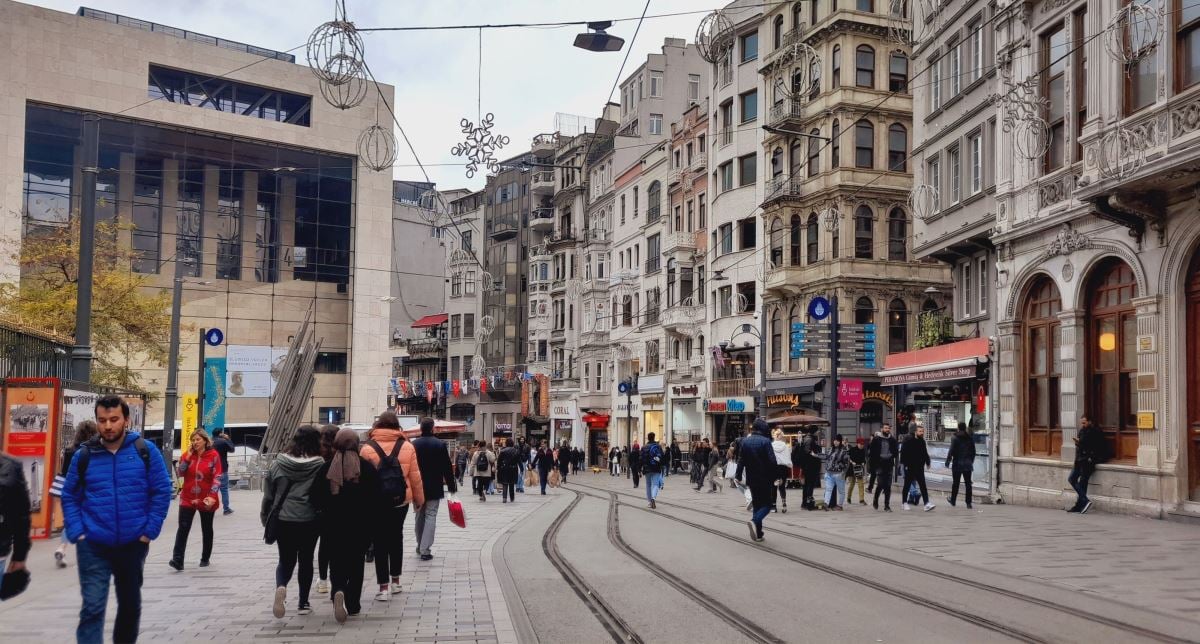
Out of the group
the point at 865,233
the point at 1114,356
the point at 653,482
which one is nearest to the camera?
the point at 1114,356

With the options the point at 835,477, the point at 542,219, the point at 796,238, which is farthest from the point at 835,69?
the point at 542,219

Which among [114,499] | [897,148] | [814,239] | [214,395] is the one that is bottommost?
[114,499]

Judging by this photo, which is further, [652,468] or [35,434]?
[652,468]

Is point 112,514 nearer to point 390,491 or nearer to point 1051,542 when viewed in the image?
point 390,491

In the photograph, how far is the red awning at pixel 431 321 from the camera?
314ft

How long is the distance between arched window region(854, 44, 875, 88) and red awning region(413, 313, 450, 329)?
53187mm

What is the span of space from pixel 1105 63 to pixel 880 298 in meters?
25.8

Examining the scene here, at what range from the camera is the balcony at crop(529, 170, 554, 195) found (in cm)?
8394

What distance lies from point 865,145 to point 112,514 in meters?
42.2

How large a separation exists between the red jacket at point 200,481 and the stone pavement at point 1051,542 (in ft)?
27.2

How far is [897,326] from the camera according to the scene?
46.4m

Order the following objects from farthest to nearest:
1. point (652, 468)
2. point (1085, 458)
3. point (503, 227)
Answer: point (503, 227), point (652, 468), point (1085, 458)

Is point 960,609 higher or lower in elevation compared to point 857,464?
lower

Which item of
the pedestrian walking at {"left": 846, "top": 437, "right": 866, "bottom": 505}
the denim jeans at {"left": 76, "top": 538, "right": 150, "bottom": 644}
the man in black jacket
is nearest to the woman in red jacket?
the man in black jacket
